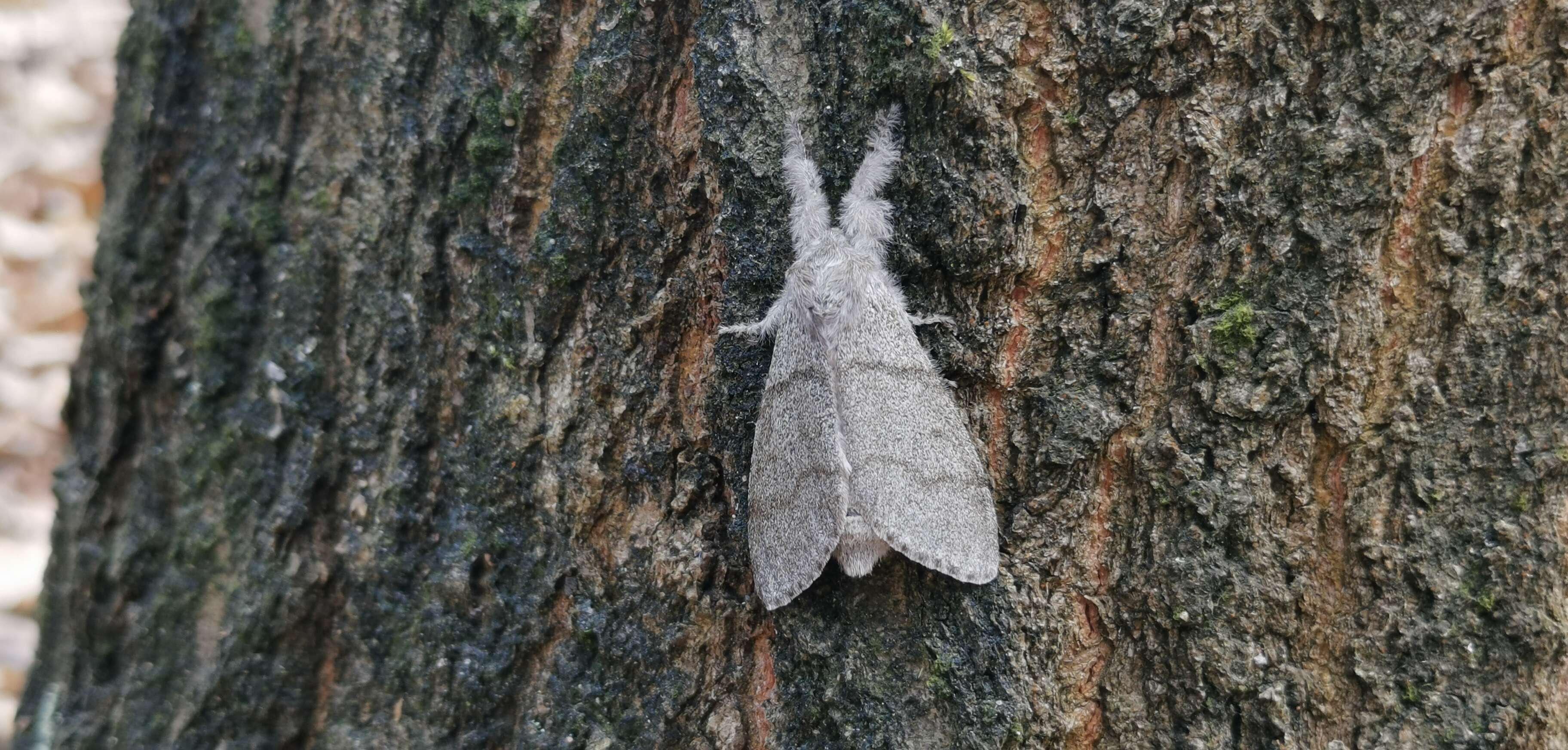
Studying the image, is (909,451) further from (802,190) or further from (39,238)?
(39,238)

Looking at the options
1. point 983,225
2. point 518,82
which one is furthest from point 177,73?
point 983,225

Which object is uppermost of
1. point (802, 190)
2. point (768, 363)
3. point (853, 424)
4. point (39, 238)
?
point (39, 238)

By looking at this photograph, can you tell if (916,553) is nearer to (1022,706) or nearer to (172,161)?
(1022,706)

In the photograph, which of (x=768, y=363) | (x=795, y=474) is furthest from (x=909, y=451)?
(x=768, y=363)

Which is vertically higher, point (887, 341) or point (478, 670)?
point (887, 341)

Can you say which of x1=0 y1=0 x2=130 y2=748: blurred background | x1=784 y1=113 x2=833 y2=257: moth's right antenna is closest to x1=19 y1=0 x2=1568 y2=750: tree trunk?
x1=784 y1=113 x2=833 y2=257: moth's right antenna
